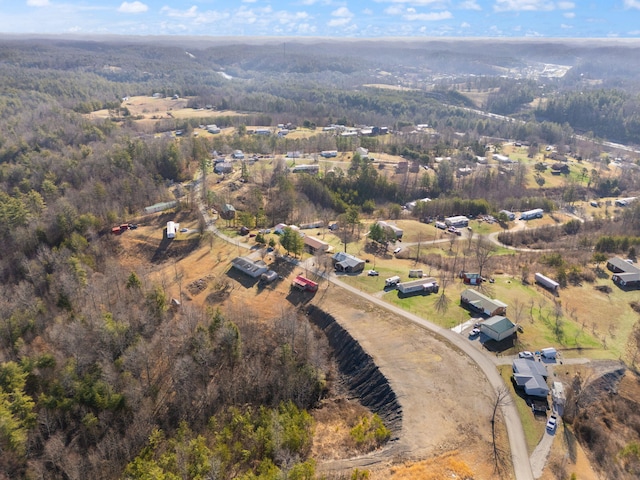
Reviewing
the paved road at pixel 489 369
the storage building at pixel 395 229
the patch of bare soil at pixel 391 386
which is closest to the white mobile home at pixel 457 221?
the storage building at pixel 395 229

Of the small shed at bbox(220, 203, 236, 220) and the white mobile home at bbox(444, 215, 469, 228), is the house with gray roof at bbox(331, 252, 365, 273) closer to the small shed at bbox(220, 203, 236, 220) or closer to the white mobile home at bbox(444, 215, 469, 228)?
the small shed at bbox(220, 203, 236, 220)

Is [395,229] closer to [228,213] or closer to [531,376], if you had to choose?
[228,213]

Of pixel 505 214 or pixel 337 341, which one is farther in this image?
pixel 505 214

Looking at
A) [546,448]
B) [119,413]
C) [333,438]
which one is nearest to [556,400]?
[546,448]

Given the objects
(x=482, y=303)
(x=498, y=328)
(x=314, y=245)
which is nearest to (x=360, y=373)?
(x=498, y=328)

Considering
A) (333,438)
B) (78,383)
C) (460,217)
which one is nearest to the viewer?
(333,438)

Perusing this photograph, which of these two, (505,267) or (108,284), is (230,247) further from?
(505,267)

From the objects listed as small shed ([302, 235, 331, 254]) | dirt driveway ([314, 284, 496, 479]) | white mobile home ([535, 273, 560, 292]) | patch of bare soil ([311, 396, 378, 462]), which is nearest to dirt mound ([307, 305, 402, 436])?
dirt driveway ([314, 284, 496, 479])
